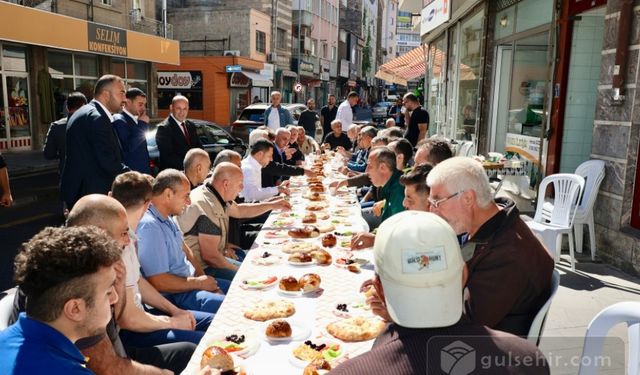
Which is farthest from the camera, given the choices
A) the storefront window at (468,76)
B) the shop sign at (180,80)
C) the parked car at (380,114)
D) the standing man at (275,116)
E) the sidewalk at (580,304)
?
the parked car at (380,114)

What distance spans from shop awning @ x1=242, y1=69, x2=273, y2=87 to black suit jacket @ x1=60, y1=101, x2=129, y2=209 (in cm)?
2469

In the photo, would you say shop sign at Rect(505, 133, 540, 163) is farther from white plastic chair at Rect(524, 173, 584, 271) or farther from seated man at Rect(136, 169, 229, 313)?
seated man at Rect(136, 169, 229, 313)

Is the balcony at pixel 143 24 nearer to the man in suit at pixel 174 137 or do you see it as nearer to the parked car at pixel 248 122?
the parked car at pixel 248 122

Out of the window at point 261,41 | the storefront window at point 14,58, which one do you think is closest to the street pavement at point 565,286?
the storefront window at point 14,58

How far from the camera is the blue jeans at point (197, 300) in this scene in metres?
3.50

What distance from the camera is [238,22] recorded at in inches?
1200

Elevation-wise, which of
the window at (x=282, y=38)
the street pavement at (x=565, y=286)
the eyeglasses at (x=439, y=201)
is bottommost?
the street pavement at (x=565, y=286)

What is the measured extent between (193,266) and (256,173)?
256cm

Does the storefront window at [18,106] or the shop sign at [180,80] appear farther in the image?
the shop sign at [180,80]

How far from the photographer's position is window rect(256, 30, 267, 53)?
32.5 m

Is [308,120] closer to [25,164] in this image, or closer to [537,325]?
[25,164]

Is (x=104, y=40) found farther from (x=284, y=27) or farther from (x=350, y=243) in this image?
(x=284, y=27)

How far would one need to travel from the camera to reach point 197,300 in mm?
Result: 3529

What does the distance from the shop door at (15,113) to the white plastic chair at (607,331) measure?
17208mm
